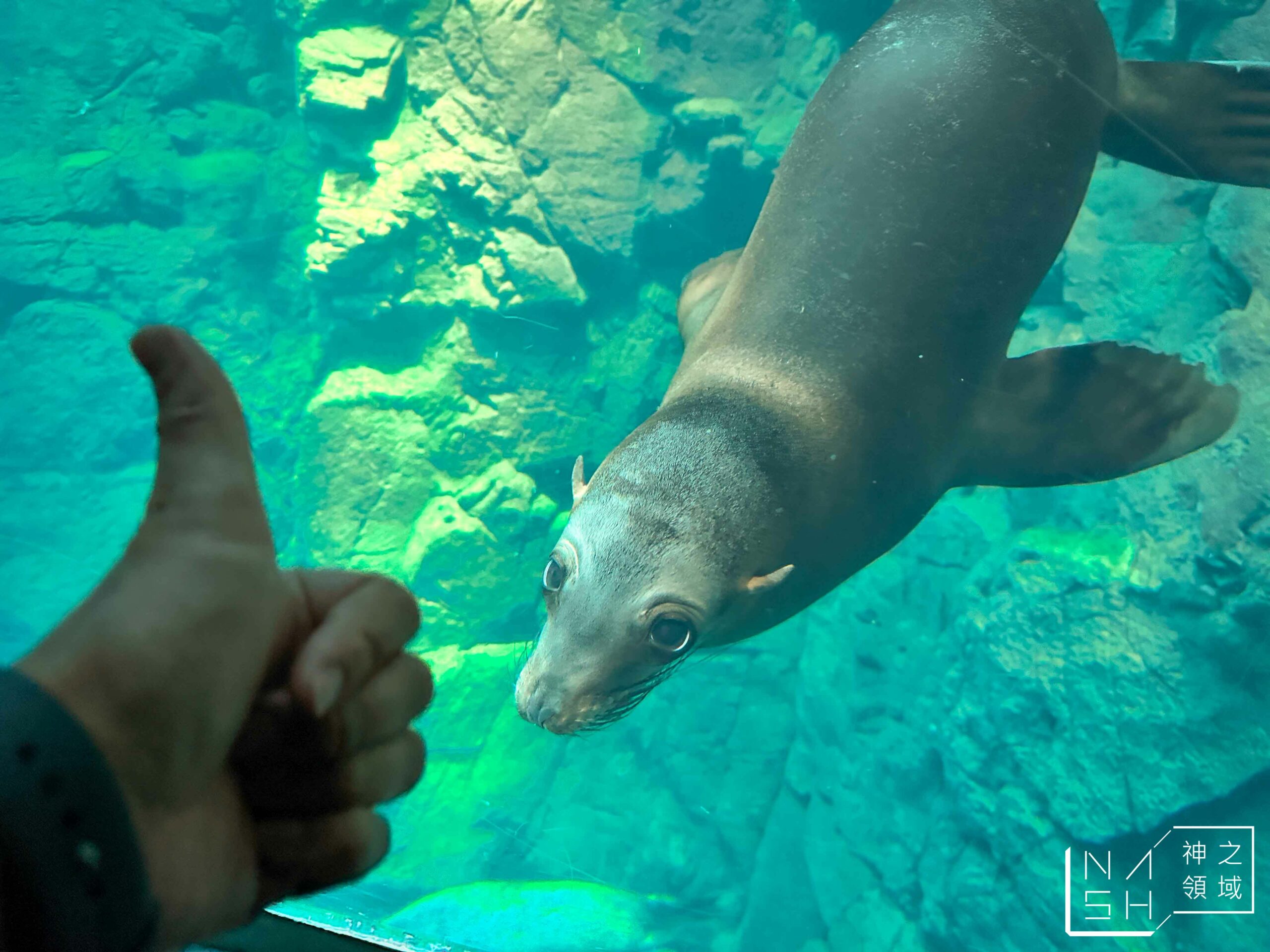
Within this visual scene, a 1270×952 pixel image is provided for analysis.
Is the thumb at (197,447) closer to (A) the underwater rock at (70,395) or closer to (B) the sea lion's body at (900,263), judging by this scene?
(B) the sea lion's body at (900,263)

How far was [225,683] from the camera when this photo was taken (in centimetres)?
49

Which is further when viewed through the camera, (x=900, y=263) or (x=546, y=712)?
(x=900, y=263)

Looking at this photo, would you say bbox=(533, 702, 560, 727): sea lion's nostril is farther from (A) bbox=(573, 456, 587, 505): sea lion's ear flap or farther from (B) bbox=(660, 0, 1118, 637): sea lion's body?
(B) bbox=(660, 0, 1118, 637): sea lion's body

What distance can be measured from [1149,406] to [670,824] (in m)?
3.73

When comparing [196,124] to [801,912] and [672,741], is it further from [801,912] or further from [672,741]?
[801,912]

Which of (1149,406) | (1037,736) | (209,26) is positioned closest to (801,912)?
(1037,736)

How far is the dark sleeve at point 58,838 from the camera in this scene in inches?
14.9

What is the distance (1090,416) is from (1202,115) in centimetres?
127

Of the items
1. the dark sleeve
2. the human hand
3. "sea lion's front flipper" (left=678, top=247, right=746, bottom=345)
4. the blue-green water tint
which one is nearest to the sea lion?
the blue-green water tint

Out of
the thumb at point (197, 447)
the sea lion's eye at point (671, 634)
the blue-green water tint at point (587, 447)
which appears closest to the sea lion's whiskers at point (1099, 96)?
the blue-green water tint at point (587, 447)

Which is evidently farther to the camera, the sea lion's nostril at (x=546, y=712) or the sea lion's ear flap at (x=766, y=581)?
the sea lion's ear flap at (x=766, y=581)

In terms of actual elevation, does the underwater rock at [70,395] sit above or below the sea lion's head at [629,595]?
below

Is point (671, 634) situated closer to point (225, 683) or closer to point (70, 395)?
point (225, 683)

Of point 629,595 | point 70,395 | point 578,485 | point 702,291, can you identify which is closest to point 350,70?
point 702,291
